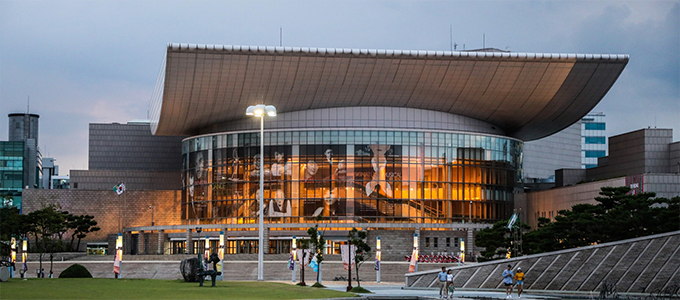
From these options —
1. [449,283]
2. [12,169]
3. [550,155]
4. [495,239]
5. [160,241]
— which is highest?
[550,155]

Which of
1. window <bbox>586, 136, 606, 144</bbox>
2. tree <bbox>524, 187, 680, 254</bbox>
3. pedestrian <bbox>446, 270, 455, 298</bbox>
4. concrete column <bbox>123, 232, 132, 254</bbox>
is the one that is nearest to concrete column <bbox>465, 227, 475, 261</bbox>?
tree <bbox>524, 187, 680, 254</bbox>

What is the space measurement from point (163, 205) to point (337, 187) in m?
28.8

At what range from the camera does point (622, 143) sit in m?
83.0

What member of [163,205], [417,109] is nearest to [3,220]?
[163,205]

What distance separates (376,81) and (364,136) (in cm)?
693

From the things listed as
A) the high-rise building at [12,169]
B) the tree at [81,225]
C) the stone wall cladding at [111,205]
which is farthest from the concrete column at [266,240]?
the high-rise building at [12,169]

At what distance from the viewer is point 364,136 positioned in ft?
281

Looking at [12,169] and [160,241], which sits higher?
[12,169]

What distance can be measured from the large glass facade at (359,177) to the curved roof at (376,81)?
11.6ft

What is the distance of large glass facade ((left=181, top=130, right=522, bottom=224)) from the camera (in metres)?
85.7

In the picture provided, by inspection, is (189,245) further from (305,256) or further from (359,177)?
(305,256)

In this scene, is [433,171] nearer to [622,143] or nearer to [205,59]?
[622,143]

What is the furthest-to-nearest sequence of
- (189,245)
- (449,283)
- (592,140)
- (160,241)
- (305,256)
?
(592,140) < (160,241) < (189,245) < (305,256) < (449,283)

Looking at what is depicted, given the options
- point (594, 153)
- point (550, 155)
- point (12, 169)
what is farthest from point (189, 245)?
point (594, 153)
